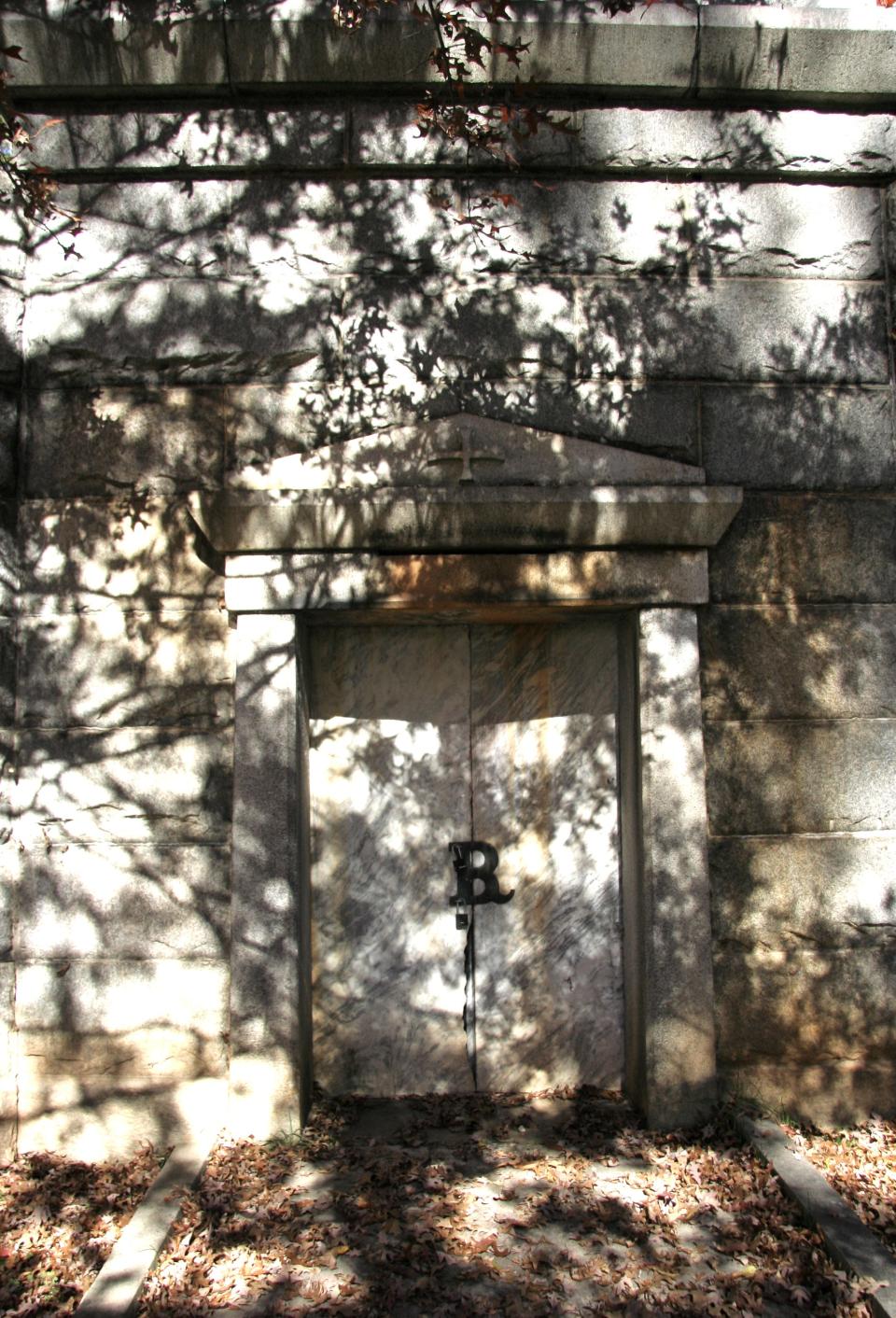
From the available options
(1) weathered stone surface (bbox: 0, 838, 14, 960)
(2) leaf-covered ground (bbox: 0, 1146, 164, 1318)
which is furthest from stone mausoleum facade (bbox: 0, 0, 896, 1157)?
(2) leaf-covered ground (bbox: 0, 1146, 164, 1318)

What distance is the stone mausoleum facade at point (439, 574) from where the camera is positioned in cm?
410

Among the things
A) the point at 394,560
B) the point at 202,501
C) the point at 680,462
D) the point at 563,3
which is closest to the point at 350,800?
the point at 394,560

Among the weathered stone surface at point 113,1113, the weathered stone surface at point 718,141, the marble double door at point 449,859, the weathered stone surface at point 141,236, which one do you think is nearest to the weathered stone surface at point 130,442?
the weathered stone surface at point 141,236

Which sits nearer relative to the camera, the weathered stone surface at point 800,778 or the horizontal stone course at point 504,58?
the horizontal stone course at point 504,58

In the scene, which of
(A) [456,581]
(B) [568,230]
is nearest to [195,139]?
(B) [568,230]

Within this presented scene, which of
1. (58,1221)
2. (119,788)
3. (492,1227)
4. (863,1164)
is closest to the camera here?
(492,1227)

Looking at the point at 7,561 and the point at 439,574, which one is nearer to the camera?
the point at 439,574

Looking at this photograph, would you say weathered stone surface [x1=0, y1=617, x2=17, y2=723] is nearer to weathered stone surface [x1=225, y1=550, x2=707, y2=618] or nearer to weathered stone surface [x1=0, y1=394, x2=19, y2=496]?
weathered stone surface [x1=0, y1=394, x2=19, y2=496]

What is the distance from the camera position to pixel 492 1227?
3.47 metres

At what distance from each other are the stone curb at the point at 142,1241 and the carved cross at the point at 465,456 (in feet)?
9.74

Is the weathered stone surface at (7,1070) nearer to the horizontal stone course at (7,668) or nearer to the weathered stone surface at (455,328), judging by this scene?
the horizontal stone course at (7,668)

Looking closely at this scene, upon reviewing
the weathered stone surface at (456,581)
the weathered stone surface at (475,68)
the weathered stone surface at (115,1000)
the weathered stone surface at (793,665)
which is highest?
the weathered stone surface at (475,68)

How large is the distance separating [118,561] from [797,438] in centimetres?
306

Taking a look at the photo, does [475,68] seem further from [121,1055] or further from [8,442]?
[121,1055]
